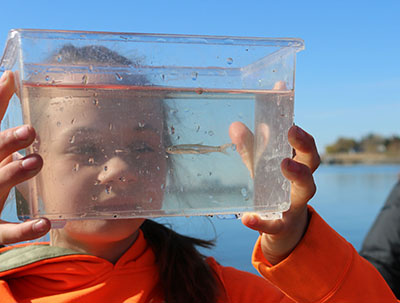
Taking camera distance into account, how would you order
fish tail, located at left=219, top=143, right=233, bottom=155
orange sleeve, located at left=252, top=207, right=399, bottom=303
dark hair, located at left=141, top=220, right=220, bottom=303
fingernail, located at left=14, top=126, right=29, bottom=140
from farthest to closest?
1. dark hair, located at left=141, top=220, right=220, bottom=303
2. orange sleeve, located at left=252, top=207, right=399, bottom=303
3. fish tail, located at left=219, top=143, right=233, bottom=155
4. fingernail, located at left=14, top=126, right=29, bottom=140

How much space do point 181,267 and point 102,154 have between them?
1.93 feet

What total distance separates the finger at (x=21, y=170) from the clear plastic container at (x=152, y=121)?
32 millimetres

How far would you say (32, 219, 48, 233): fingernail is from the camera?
0.76 metres

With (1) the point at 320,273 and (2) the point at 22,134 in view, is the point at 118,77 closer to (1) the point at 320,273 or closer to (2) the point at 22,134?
(2) the point at 22,134

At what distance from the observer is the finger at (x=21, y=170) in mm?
734

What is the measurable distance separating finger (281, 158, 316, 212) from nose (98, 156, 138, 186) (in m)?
0.33

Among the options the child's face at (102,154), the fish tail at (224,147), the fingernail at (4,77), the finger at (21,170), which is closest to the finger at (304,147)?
the fish tail at (224,147)

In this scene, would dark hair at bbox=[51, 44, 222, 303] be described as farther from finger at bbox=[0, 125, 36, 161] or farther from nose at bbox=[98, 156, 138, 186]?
finger at bbox=[0, 125, 36, 161]

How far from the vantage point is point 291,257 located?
37.6 inches

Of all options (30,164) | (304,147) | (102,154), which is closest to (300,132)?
(304,147)

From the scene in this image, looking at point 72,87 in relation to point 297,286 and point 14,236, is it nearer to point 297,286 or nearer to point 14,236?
point 14,236

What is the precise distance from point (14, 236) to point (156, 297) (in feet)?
1.73

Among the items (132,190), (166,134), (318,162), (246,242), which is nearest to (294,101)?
(318,162)

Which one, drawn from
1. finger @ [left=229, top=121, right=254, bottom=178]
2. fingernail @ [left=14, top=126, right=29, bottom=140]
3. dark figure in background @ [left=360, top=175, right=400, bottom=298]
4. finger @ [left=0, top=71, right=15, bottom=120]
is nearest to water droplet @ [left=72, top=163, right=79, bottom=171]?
fingernail @ [left=14, top=126, right=29, bottom=140]
